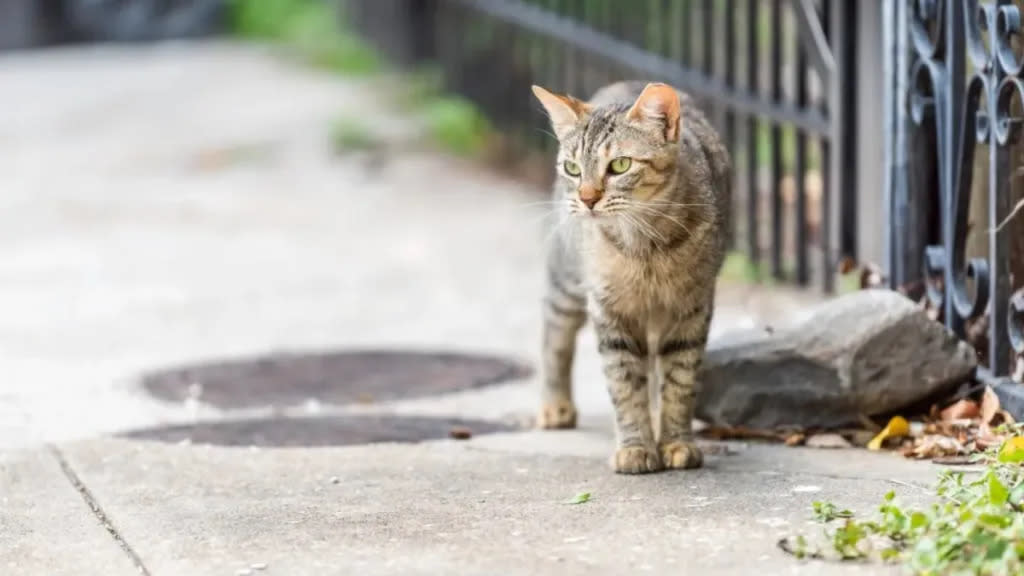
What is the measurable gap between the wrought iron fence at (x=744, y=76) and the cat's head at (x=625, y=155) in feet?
7.59

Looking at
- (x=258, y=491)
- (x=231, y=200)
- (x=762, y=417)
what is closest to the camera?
(x=258, y=491)

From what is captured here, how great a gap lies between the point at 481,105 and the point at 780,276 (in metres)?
5.14

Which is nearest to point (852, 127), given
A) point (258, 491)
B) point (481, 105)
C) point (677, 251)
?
point (677, 251)

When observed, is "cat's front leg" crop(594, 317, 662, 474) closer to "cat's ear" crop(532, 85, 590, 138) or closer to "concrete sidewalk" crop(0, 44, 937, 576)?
"concrete sidewalk" crop(0, 44, 937, 576)

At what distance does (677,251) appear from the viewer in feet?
17.1

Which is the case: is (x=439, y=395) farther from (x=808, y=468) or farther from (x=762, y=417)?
(x=808, y=468)

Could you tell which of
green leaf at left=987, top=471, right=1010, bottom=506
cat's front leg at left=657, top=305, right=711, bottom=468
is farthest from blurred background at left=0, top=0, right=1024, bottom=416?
green leaf at left=987, top=471, right=1010, bottom=506

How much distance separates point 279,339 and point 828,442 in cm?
350

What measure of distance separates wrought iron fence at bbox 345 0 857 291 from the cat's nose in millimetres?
2482

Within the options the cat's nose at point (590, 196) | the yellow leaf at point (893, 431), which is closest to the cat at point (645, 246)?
the cat's nose at point (590, 196)

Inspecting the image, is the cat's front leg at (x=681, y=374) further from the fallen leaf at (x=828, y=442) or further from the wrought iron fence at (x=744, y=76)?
the wrought iron fence at (x=744, y=76)

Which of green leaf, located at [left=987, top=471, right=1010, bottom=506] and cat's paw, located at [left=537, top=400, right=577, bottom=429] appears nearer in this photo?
green leaf, located at [left=987, top=471, right=1010, bottom=506]

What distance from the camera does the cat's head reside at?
5008 millimetres

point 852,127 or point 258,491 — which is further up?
point 852,127
